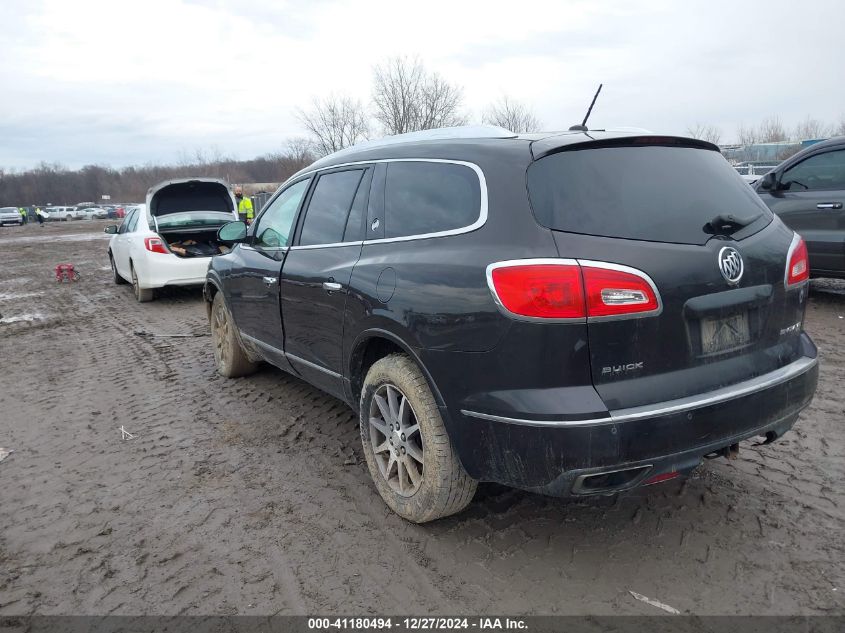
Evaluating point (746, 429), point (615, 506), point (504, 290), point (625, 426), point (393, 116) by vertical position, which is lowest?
point (615, 506)

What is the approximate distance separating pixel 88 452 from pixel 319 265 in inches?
81.3

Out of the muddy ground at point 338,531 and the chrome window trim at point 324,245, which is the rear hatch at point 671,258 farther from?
the chrome window trim at point 324,245

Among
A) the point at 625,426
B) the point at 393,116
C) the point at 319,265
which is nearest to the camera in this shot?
the point at 625,426

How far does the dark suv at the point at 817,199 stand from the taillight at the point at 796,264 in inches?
185

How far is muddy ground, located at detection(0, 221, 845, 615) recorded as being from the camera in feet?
8.29

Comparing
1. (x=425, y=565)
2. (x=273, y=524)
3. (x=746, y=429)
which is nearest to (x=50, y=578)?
(x=273, y=524)

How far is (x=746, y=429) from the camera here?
254 centimetres

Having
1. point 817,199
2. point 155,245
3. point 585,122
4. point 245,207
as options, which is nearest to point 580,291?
point 585,122

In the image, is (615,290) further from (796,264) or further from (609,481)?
(796,264)

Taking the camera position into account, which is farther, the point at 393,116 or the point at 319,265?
the point at 393,116

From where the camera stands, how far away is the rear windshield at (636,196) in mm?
2438

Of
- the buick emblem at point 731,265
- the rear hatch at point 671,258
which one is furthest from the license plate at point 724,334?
the buick emblem at point 731,265

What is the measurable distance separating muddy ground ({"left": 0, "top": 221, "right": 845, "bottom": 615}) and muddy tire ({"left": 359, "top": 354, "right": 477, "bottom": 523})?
0.56 ft

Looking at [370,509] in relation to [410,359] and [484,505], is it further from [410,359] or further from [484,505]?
[410,359]
